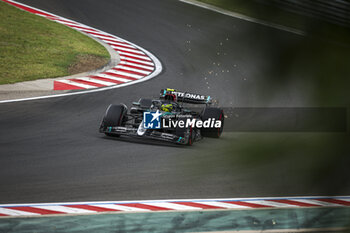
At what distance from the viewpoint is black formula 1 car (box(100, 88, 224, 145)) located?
32.2 ft

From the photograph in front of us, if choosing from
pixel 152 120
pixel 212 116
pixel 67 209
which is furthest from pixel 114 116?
pixel 67 209

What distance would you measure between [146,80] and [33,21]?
570cm

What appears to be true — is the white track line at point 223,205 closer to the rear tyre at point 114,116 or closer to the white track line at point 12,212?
the white track line at point 12,212

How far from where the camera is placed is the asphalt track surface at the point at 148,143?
47.3 inches

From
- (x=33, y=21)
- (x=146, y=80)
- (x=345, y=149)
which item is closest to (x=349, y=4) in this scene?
(x=345, y=149)

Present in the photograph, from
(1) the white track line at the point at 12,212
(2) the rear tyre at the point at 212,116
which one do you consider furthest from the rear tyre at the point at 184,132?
(1) the white track line at the point at 12,212

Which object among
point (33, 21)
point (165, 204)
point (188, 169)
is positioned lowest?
point (165, 204)

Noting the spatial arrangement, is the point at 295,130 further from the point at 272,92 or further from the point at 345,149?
the point at 272,92

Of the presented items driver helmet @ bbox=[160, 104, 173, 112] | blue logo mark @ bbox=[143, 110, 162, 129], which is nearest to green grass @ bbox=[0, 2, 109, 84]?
driver helmet @ bbox=[160, 104, 173, 112]

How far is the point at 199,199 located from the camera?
713 centimetres

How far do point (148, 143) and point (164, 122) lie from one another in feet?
2.18

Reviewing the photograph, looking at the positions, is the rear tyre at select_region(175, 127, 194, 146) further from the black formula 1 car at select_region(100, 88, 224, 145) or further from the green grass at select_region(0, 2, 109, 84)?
the green grass at select_region(0, 2, 109, 84)

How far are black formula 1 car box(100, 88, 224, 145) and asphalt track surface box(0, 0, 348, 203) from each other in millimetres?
288

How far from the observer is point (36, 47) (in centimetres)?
1655
